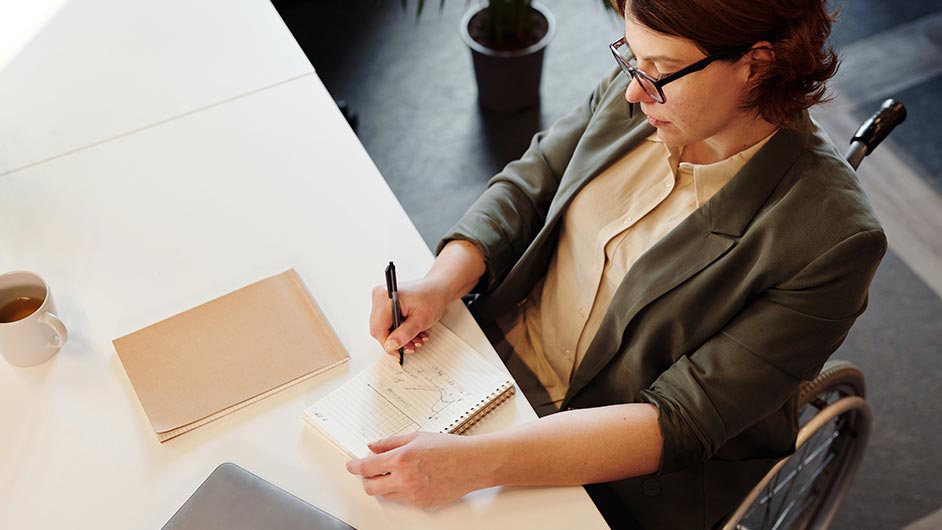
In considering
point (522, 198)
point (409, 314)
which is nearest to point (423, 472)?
point (409, 314)

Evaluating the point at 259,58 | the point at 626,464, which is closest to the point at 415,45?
the point at 259,58

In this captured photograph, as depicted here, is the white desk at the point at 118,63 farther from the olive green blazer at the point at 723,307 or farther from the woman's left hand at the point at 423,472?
the woman's left hand at the point at 423,472

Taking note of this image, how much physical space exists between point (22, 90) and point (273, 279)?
663 mm

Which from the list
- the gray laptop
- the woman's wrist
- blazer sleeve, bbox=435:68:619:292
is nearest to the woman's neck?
blazer sleeve, bbox=435:68:619:292

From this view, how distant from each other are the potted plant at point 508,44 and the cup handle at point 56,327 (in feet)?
5.41

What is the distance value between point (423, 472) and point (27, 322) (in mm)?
573

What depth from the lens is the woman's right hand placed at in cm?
128

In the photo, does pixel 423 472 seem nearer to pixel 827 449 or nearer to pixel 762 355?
pixel 762 355

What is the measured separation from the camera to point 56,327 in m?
1.27

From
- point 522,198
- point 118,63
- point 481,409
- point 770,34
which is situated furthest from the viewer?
point 118,63

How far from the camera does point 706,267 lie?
4.08 ft

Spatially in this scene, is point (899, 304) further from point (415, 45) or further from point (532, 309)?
point (415, 45)

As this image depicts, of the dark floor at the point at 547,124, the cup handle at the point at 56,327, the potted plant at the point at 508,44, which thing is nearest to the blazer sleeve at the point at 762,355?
the cup handle at the point at 56,327

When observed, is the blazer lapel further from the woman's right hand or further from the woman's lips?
the woman's right hand
